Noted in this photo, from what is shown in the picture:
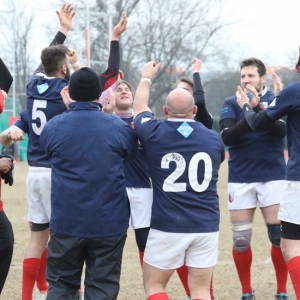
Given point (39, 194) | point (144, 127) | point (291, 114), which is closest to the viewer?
point (144, 127)

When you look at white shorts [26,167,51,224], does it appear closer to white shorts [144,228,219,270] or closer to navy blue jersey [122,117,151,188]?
navy blue jersey [122,117,151,188]

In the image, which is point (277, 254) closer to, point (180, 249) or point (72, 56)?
point (180, 249)

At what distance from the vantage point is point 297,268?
520 centimetres

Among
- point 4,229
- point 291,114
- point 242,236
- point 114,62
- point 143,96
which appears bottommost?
point 242,236

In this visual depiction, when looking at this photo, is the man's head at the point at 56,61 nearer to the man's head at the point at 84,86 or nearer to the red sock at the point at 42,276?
the man's head at the point at 84,86

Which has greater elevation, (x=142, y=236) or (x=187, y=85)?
(x=187, y=85)

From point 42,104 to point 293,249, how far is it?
2.51 metres

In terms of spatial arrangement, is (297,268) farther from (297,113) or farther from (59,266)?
(59,266)

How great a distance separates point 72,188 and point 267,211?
2.63 m

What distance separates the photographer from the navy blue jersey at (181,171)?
15.7 ft

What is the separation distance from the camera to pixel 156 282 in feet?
16.1

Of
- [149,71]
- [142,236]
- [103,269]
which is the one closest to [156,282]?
[103,269]

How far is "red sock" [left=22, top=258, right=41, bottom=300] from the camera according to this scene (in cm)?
596

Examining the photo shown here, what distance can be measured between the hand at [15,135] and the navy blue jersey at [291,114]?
6.92 feet
